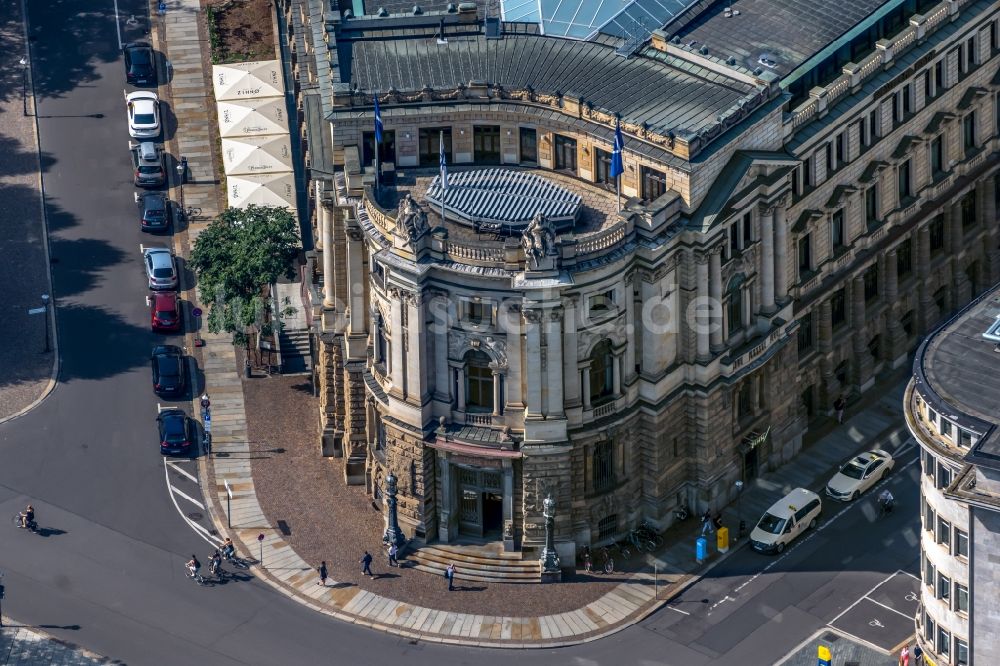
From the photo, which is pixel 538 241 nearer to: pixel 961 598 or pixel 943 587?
pixel 943 587

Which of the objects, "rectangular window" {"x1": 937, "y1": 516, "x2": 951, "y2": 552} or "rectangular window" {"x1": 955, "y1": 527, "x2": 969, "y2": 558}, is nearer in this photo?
"rectangular window" {"x1": 955, "y1": 527, "x2": 969, "y2": 558}

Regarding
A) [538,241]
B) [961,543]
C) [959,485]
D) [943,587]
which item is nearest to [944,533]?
[961,543]

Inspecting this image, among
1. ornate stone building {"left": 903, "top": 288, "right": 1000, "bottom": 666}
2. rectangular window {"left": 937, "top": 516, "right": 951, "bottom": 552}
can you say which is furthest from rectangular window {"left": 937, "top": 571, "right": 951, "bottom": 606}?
rectangular window {"left": 937, "top": 516, "right": 951, "bottom": 552}

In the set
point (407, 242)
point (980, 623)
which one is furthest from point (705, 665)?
point (407, 242)

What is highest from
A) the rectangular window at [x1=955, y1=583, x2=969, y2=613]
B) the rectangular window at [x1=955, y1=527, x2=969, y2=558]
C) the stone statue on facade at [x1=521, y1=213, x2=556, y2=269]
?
the stone statue on facade at [x1=521, y1=213, x2=556, y2=269]

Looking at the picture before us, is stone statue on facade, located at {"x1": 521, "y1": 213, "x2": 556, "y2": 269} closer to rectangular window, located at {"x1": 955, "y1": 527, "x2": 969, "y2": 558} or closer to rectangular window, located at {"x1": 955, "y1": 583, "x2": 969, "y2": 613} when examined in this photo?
rectangular window, located at {"x1": 955, "y1": 527, "x2": 969, "y2": 558}

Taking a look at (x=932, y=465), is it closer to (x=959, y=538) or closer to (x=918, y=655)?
(x=959, y=538)

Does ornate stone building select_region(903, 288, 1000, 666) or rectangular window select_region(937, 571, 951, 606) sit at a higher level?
ornate stone building select_region(903, 288, 1000, 666)
